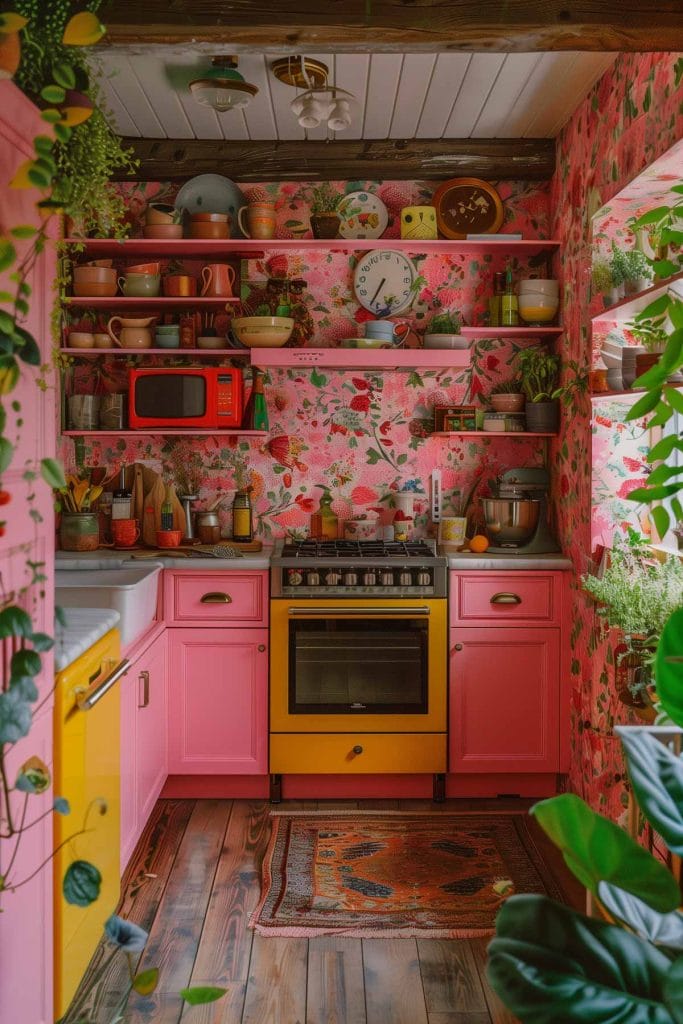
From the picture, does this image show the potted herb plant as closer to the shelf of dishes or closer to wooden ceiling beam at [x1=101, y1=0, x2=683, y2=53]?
the shelf of dishes

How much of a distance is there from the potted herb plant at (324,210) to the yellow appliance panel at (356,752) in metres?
2.14

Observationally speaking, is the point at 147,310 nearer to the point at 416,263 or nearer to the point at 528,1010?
the point at 416,263

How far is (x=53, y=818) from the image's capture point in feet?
6.81

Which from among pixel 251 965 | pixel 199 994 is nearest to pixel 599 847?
pixel 199 994

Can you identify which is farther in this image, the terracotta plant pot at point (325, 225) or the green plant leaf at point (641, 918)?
the terracotta plant pot at point (325, 225)

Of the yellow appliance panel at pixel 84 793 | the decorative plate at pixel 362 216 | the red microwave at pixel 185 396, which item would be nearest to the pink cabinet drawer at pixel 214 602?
the red microwave at pixel 185 396

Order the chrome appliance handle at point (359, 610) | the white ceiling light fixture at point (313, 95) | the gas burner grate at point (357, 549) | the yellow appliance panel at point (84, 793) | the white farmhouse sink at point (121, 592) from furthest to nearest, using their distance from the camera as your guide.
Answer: the gas burner grate at point (357, 549)
the chrome appliance handle at point (359, 610)
the white ceiling light fixture at point (313, 95)
the white farmhouse sink at point (121, 592)
the yellow appliance panel at point (84, 793)

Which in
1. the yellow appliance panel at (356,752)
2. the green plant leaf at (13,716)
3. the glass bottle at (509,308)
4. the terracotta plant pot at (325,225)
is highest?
the terracotta plant pot at (325,225)

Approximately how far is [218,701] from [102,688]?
145 cm

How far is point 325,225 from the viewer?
4.10m

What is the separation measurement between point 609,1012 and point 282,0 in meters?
2.19

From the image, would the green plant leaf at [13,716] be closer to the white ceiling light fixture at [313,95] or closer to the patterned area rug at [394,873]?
the patterned area rug at [394,873]

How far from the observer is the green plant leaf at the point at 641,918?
1004mm

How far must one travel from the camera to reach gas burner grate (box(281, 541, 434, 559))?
3812mm
